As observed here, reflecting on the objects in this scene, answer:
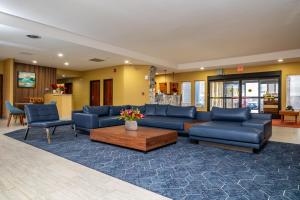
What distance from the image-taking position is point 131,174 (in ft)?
8.95

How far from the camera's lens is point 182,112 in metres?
5.97

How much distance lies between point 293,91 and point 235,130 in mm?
7058

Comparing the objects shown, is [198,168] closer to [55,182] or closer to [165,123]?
[55,182]

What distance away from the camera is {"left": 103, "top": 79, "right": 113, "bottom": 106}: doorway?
9977mm

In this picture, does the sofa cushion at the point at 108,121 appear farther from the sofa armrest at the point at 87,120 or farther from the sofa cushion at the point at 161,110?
the sofa cushion at the point at 161,110

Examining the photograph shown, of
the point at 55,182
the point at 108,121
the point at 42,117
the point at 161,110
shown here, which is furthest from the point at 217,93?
the point at 55,182

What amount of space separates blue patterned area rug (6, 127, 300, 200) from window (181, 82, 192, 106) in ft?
25.2

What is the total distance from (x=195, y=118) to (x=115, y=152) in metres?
2.90

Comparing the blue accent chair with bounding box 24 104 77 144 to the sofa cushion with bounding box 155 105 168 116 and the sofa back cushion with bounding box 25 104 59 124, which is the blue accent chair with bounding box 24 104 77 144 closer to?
the sofa back cushion with bounding box 25 104 59 124

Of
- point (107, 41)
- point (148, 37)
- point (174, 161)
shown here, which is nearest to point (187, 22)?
point (148, 37)

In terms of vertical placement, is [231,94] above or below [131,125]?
above

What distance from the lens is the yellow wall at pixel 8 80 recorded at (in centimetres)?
860

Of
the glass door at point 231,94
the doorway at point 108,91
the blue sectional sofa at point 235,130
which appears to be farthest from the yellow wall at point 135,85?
the blue sectional sofa at point 235,130

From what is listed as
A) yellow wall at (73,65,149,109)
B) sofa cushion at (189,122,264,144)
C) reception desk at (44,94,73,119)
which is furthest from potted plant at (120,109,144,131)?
reception desk at (44,94,73,119)
